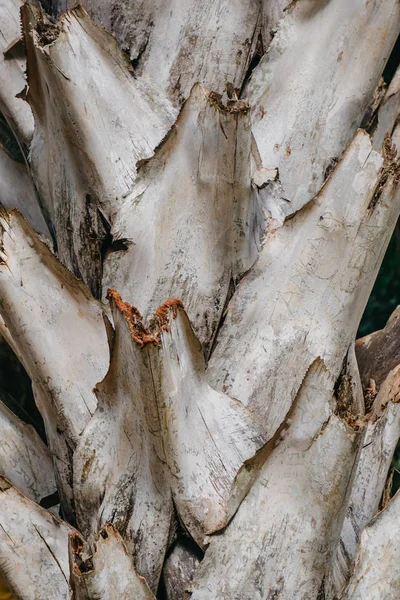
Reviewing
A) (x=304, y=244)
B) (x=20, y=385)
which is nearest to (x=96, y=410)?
(x=304, y=244)

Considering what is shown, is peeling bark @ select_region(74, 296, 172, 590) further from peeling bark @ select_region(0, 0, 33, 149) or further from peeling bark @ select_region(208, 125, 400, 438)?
peeling bark @ select_region(0, 0, 33, 149)

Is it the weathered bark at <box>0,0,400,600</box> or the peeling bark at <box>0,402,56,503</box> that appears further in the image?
the peeling bark at <box>0,402,56,503</box>

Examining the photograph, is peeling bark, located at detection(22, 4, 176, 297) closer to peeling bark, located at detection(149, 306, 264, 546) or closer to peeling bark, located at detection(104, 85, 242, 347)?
peeling bark, located at detection(104, 85, 242, 347)

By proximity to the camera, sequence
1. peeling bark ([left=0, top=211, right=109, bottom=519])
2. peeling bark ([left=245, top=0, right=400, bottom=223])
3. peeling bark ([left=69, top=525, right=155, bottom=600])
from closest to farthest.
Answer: peeling bark ([left=69, top=525, right=155, bottom=600]) < peeling bark ([left=0, top=211, right=109, bottom=519]) < peeling bark ([left=245, top=0, right=400, bottom=223])

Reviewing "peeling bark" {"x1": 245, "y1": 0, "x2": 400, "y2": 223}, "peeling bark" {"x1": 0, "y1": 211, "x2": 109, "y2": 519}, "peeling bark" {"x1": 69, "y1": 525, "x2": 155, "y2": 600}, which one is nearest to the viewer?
"peeling bark" {"x1": 69, "y1": 525, "x2": 155, "y2": 600}

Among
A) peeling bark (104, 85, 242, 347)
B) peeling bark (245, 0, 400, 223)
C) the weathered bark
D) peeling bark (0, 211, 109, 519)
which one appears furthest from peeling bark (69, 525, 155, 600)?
peeling bark (245, 0, 400, 223)

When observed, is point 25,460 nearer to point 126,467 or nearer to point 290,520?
point 126,467

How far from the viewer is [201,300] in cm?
74

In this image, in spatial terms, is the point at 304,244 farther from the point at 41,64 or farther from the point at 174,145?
the point at 41,64

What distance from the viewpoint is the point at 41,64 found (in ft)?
2.51

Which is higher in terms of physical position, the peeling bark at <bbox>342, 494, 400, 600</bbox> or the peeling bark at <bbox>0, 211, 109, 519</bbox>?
the peeling bark at <bbox>0, 211, 109, 519</bbox>

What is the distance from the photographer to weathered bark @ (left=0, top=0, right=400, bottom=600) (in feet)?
2.11

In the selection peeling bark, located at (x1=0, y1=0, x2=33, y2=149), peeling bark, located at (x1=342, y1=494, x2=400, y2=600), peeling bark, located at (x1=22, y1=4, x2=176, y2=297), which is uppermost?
peeling bark, located at (x1=0, y1=0, x2=33, y2=149)

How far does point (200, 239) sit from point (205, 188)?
0.16ft
